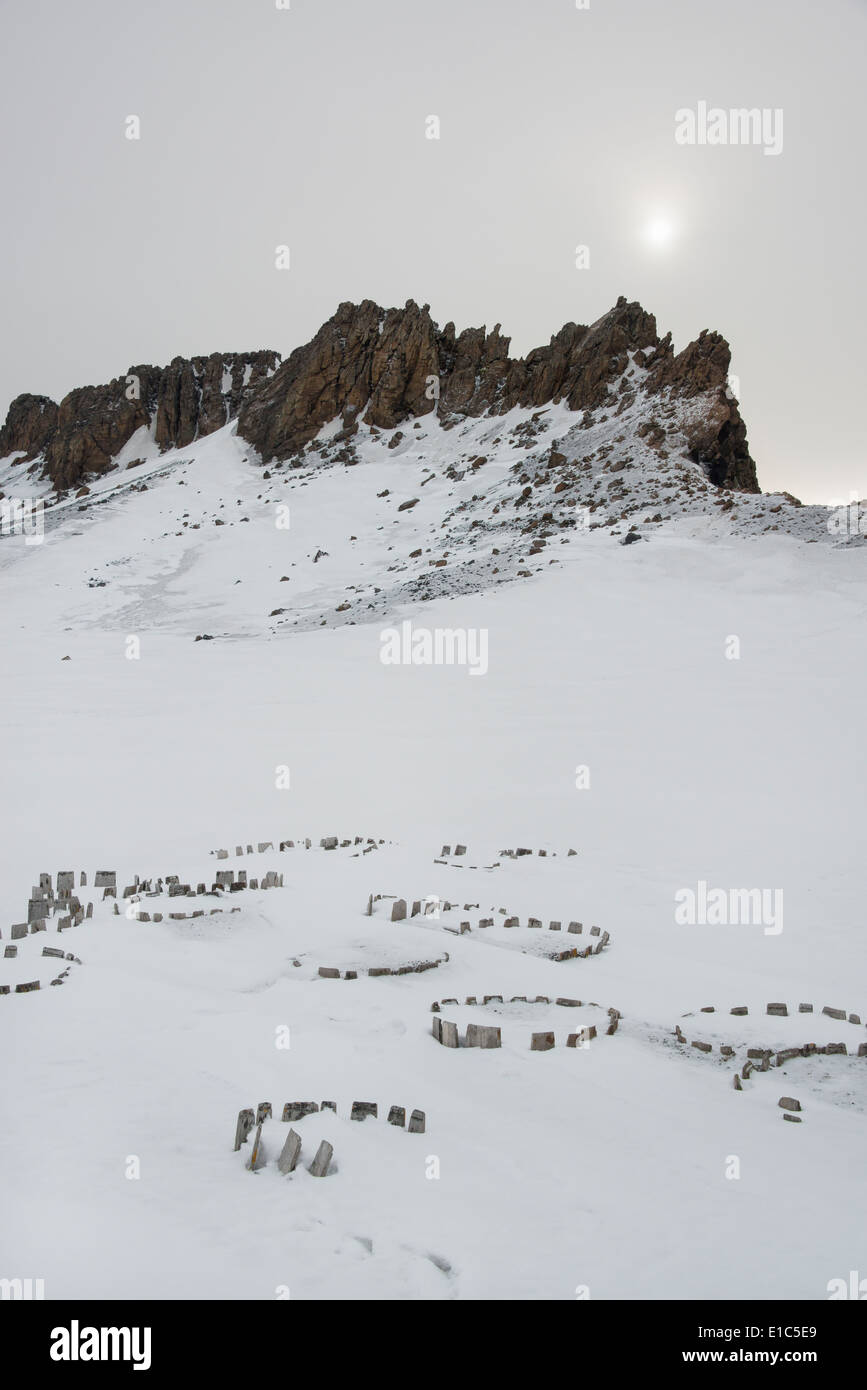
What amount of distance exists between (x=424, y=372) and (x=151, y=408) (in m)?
39.7

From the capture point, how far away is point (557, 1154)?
4.77m

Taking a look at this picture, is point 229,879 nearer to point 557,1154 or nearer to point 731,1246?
point 557,1154

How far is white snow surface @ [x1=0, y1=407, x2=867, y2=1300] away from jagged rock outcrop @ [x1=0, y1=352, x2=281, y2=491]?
63.4 m

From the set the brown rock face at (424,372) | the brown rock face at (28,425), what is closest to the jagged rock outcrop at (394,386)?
the brown rock face at (424,372)

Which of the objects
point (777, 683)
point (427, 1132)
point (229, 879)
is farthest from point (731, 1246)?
point (777, 683)

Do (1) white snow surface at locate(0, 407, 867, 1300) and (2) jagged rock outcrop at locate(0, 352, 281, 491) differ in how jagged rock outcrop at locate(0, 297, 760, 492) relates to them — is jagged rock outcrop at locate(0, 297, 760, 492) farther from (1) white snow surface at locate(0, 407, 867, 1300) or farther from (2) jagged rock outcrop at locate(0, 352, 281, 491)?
(1) white snow surface at locate(0, 407, 867, 1300)

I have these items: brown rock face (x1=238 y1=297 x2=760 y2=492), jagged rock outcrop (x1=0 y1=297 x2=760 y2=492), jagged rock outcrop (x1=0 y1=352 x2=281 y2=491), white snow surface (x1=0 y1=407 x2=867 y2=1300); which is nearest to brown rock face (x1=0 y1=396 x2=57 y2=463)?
jagged rock outcrop (x1=0 y1=297 x2=760 y2=492)

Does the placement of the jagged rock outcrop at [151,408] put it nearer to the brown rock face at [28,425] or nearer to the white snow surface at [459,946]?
the brown rock face at [28,425]

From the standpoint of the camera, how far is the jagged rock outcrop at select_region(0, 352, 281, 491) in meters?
86.1

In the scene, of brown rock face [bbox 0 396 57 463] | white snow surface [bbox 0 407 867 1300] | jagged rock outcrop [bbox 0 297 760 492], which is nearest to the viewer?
white snow surface [bbox 0 407 867 1300]

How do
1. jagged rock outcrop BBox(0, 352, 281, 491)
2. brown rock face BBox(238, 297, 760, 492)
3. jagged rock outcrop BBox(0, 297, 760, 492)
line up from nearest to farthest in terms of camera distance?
jagged rock outcrop BBox(0, 297, 760, 492), brown rock face BBox(238, 297, 760, 492), jagged rock outcrop BBox(0, 352, 281, 491)

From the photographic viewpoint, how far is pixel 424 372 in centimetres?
6725
